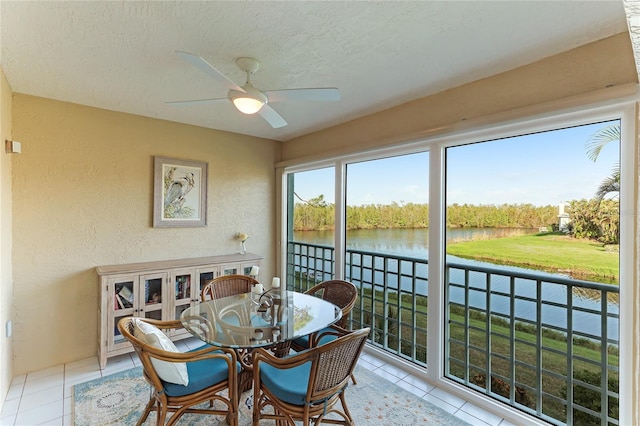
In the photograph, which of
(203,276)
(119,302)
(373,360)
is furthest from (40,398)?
(373,360)

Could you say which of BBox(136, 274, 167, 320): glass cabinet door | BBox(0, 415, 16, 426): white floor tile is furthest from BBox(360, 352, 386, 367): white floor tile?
BBox(0, 415, 16, 426): white floor tile

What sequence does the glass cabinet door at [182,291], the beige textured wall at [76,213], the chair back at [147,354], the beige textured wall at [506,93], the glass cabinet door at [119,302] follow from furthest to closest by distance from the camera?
the glass cabinet door at [182,291], the glass cabinet door at [119,302], the beige textured wall at [76,213], the beige textured wall at [506,93], the chair back at [147,354]

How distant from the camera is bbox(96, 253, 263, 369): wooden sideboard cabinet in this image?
2863 millimetres

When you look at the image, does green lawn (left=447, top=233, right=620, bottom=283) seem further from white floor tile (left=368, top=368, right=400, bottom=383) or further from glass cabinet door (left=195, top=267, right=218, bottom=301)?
glass cabinet door (left=195, top=267, right=218, bottom=301)

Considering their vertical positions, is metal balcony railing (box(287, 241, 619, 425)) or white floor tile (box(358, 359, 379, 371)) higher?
metal balcony railing (box(287, 241, 619, 425))

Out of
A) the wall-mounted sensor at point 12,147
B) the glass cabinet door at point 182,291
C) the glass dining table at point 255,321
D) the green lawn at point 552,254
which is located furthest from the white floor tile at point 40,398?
the green lawn at point 552,254

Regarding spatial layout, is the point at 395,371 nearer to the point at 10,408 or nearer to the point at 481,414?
the point at 481,414

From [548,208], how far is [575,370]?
1152 millimetres

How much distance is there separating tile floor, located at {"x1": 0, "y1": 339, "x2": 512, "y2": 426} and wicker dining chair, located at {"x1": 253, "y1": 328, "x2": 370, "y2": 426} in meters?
1.11

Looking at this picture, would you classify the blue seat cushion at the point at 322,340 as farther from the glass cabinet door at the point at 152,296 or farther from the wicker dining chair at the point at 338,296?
the glass cabinet door at the point at 152,296

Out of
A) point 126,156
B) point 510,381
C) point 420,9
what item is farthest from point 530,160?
point 126,156

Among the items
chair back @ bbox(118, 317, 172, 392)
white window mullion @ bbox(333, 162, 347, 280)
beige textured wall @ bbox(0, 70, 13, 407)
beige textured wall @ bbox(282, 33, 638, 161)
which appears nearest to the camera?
chair back @ bbox(118, 317, 172, 392)

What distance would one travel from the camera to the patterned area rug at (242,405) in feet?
7.02

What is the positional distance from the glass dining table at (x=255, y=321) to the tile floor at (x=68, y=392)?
1.05m
